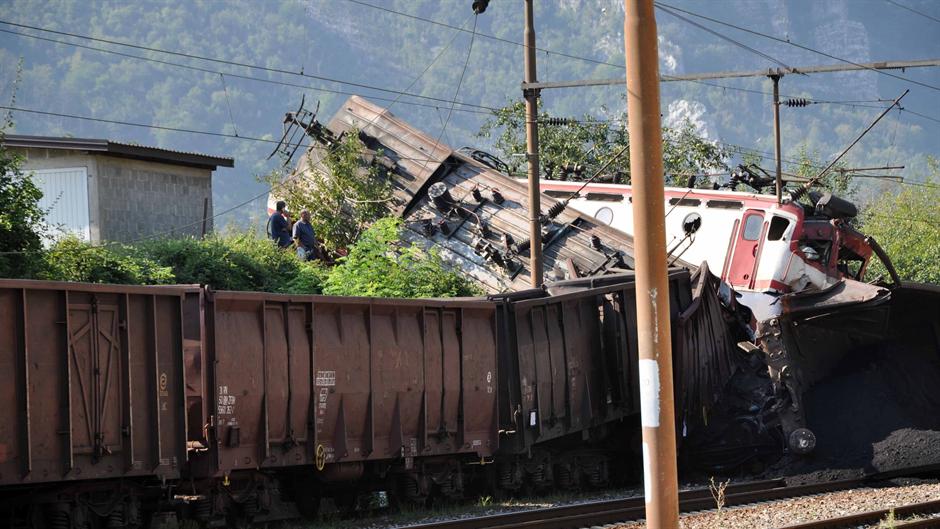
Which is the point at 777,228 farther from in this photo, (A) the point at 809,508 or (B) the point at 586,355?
(A) the point at 809,508

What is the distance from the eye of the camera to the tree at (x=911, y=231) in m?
59.4

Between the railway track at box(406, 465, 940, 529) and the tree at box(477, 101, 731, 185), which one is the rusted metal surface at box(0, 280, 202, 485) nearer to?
the railway track at box(406, 465, 940, 529)

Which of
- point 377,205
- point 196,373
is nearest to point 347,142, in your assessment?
point 377,205

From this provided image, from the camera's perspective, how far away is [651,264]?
7.29m

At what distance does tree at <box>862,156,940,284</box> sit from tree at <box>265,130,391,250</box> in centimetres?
3647

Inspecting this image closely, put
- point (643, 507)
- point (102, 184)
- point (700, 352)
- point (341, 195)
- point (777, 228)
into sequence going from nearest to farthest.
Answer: point (643, 507)
point (700, 352)
point (102, 184)
point (777, 228)
point (341, 195)

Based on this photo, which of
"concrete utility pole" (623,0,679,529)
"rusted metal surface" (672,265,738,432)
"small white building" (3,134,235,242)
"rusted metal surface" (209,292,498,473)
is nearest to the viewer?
"concrete utility pole" (623,0,679,529)

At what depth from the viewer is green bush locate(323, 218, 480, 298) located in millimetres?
23422

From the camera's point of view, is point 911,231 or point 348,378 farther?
point 911,231

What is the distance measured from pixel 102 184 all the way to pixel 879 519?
18.5 m

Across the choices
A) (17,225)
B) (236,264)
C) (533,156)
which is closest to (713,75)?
(533,156)

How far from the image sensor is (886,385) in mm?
22031

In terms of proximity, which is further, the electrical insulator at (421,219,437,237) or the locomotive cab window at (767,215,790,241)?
the electrical insulator at (421,219,437,237)

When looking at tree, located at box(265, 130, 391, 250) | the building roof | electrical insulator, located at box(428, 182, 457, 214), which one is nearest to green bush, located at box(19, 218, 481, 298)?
the building roof
